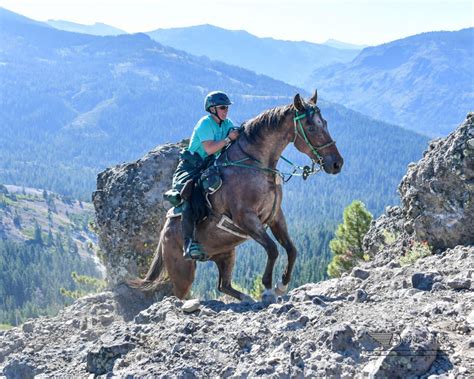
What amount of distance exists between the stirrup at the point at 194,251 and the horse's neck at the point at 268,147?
1.91m

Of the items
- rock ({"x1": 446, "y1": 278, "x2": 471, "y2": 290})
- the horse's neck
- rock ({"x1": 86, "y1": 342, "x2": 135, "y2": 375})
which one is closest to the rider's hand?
the horse's neck

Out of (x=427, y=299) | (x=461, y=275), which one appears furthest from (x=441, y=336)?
(x=461, y=275)

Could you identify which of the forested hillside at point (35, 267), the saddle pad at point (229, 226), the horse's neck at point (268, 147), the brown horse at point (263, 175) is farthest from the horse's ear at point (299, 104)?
the forested hillside at point (35, 267)

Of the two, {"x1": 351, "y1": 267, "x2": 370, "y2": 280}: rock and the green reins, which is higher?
the green reins

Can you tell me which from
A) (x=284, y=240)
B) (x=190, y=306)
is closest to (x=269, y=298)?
(x=190, y=306)

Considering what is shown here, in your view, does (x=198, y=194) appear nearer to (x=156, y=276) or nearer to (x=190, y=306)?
(x=190, y=306)

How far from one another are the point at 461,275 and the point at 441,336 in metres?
1.93

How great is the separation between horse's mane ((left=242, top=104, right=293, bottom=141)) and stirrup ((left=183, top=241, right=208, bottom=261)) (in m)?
2.12

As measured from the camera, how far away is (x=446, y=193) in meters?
12.1

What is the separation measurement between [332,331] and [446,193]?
5.85 metres

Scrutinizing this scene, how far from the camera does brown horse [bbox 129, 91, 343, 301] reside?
10.6 meters

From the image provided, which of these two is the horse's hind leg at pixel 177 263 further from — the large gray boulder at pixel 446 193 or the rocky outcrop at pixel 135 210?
the large gray boulder at pixel 446 193

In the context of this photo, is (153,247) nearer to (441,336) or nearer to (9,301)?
(441,336)

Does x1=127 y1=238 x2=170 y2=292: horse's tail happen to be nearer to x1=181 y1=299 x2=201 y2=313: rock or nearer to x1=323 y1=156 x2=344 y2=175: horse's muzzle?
x1=181 y1=299 x2=201 y2=313: rock
